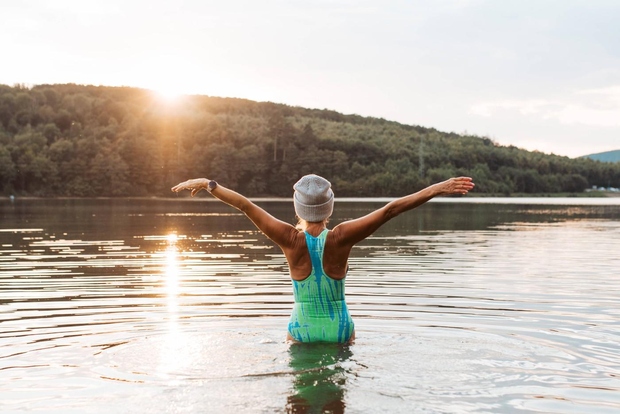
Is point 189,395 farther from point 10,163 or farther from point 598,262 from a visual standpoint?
point 10,163

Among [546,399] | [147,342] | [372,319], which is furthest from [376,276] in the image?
[546,399]

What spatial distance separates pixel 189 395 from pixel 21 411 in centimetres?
151

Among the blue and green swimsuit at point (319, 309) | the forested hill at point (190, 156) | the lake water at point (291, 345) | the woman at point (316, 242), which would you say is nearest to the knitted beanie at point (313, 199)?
the woman at point (316, 242)

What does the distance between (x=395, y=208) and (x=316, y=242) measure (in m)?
0.98

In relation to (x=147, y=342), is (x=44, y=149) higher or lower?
higher

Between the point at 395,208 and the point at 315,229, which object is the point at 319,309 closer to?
the point at 315,229

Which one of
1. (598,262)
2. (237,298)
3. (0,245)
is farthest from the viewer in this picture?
(0,245)

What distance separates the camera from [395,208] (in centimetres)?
786

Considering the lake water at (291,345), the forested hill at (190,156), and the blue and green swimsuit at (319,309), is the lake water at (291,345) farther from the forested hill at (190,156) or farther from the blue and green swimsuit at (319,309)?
the forested hill at (190,156)

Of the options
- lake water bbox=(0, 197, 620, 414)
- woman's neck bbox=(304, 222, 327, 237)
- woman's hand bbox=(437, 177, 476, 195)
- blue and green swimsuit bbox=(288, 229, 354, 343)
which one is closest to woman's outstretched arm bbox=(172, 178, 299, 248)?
woman's neck bbox=(304, 222, 327, 237)

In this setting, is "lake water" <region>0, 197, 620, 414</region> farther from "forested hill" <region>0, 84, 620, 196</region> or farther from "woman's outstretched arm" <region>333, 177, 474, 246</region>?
"forested hill" <region>0, 84, 620, 196</region>

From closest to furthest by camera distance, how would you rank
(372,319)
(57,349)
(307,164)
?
(57,349)
(372,319)
(307,164)

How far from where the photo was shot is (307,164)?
6654 inches

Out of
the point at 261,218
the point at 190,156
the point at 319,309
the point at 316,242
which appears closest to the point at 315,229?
the point at 316,242
